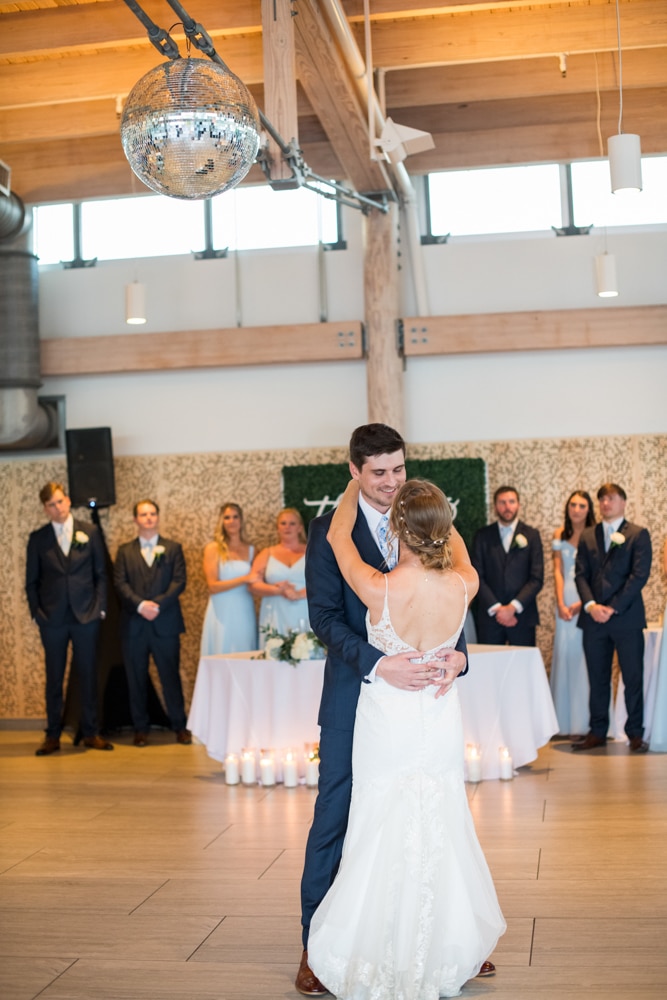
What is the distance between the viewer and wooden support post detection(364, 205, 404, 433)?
29.4ft

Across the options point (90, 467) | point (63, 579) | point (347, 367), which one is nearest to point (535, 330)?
point (347, 367)

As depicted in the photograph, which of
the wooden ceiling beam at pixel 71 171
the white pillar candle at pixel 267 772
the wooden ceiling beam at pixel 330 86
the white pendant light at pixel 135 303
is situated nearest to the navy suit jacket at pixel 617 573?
the white pillar candle at pixel 267 772

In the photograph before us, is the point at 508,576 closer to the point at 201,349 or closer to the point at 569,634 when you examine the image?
the point at 569,634

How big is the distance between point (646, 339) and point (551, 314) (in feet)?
2.51

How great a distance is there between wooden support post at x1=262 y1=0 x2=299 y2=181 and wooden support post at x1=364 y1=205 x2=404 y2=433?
310 centimetres

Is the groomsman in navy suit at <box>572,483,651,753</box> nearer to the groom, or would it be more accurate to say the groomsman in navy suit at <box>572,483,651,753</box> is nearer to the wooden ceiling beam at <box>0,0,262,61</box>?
the wooden ceiling beam at <box>0,0,262,61</box>

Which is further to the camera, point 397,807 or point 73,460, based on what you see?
point 73,460

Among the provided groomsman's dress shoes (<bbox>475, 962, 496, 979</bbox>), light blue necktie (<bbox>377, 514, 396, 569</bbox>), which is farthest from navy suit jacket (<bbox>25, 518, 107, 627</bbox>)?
groomsman's dress shoes (<bbox>475, 962, 496, 979</bbox>)

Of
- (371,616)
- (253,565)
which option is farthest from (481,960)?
(253,565)

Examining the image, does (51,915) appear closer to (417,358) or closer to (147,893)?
(147,893)

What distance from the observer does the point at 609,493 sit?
7.62m

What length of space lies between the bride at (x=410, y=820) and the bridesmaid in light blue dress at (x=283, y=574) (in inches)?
194

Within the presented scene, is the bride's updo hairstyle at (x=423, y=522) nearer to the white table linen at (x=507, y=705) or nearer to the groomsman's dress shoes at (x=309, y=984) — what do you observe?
the groomsman's dress shoes at (x=309, y=984)

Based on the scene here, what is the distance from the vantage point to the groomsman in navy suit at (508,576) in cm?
823
